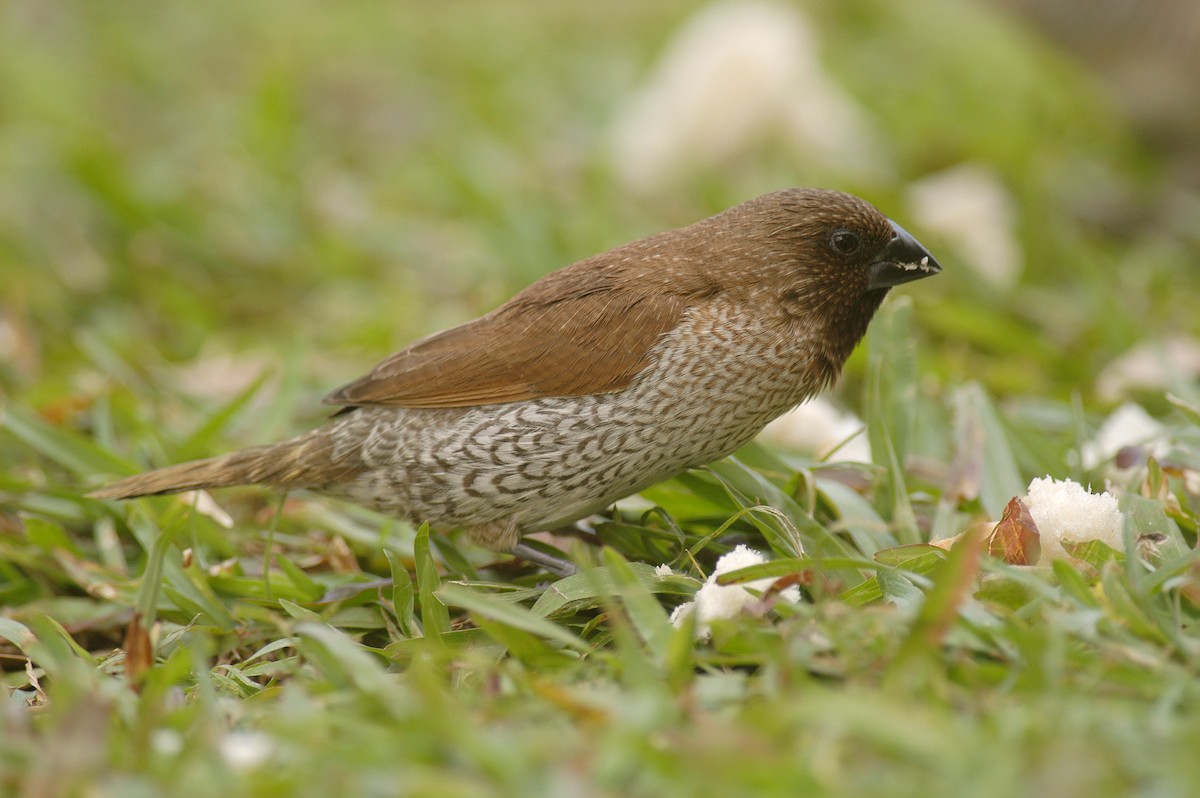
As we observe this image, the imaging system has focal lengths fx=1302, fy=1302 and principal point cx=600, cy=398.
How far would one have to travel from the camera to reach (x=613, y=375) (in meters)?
2.85

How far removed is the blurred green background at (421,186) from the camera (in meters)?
4.55

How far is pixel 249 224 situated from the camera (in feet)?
18.4

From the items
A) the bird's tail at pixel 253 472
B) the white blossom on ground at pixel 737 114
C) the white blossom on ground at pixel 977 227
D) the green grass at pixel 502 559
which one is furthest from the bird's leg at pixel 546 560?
the white blossom on ground at pixel 737 114

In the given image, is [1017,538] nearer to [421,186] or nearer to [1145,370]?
[1145,370]

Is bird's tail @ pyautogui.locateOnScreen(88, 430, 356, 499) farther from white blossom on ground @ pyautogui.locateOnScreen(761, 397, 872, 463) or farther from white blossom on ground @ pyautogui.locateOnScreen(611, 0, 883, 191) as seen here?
white blossom on ground @ pyautogui.locateOnScreen(611, 0, 883, 191)

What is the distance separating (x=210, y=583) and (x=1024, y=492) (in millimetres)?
1891

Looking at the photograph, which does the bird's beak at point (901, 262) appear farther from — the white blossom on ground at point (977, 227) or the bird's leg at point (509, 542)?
the white blossom on ground at point (977, 227)

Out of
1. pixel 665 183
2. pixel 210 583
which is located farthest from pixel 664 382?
pixel 665 183

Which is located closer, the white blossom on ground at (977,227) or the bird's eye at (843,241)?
the bird's eye at (843,241)

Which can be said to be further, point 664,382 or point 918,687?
point 664,382

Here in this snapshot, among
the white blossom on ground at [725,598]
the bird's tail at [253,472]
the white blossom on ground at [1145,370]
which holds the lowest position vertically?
the white blossom on ground at [1145,370]

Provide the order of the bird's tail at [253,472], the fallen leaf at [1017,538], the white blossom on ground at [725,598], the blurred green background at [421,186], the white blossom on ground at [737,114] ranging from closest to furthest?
the white blossom on ground at [725,598]
the fallen leaf at [1017,538]
the bird's tail at [253,472]
the blurred green background at [421,186]
the white blossom on ground at [737,114]

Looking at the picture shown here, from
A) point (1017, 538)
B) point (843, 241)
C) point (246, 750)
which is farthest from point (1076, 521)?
point (246, 750)

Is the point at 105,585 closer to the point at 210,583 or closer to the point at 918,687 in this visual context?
the point at 210,583
